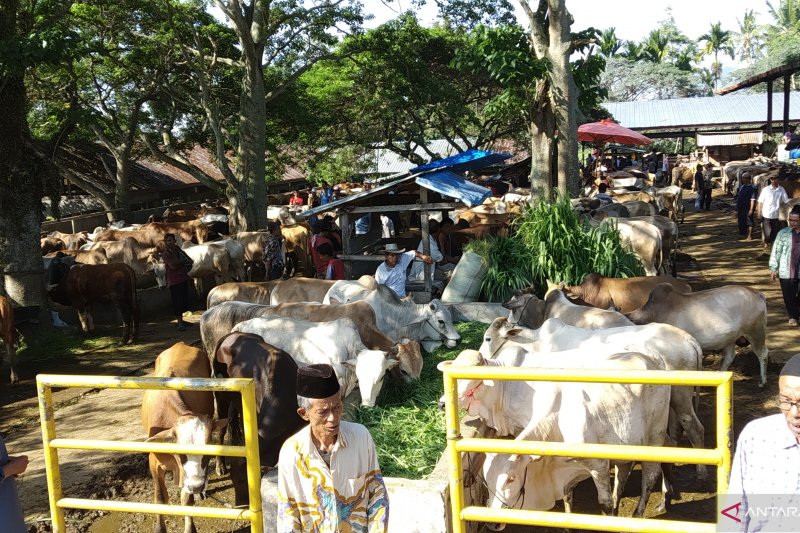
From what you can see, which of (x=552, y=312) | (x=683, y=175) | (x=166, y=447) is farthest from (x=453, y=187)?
(x=683, y=175)

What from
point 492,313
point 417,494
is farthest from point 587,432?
point 492,313

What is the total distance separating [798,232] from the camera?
32.2 feet

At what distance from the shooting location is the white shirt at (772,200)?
15.4 metres

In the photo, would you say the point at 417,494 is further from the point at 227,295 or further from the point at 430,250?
the point at 430,250

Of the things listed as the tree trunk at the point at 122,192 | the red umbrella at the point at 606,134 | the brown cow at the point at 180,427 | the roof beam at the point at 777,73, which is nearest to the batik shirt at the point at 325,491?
the brown cow at the point at 180,427

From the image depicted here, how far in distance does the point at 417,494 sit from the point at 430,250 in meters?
7.94

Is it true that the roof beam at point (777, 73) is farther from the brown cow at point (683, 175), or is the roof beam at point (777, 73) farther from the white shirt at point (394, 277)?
the white shirt at point (394, 277)

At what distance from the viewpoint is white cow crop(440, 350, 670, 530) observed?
17.4 ft

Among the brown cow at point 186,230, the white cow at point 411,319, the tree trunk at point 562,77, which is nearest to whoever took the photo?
the white cow at point 411,319

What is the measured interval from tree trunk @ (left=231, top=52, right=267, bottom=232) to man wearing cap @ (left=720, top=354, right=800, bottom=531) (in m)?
17.0

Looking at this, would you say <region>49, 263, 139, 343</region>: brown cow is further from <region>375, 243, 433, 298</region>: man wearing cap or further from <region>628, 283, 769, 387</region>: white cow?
<region>628, 283, 769, 387</region>: white cow

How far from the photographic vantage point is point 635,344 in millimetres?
6496

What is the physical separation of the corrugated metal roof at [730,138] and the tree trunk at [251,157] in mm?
24063

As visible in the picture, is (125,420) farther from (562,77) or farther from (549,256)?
(562,77)
